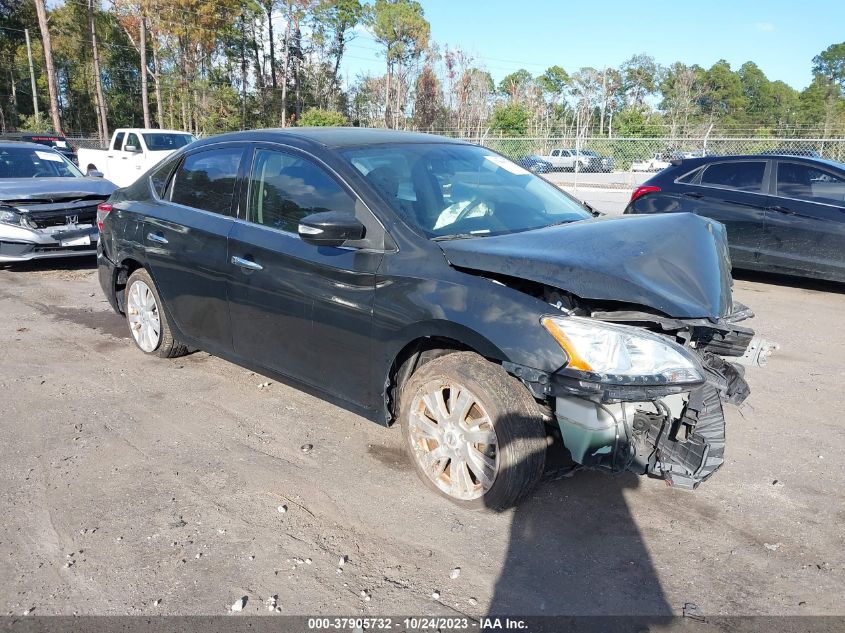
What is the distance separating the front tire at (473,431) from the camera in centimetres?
294

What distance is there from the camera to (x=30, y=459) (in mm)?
3680

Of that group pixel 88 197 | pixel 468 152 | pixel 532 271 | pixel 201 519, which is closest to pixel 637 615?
pixel 532 271

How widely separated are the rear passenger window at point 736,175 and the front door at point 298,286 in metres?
6.23

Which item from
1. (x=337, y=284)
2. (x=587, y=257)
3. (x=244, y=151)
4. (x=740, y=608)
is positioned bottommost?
(x=740, y=608)

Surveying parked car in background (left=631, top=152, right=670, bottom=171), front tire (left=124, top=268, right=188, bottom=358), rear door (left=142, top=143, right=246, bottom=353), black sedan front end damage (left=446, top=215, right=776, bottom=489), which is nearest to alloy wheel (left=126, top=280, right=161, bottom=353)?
front tire (left=124, top=268, right=188, bottom=358)

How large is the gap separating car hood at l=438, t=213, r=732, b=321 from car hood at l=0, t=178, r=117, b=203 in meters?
7.22

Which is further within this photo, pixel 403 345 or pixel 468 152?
pixel 468 152

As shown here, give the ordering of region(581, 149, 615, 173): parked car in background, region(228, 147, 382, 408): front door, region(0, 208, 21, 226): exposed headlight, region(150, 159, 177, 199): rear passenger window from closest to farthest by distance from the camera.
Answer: region(228, 147, 382, 408): front door → region(150, 159, 177, 199): rear passenger window → region(0, 208, 21, 226): exposed headlight → region(581, 149, 615, 173): parked car in background

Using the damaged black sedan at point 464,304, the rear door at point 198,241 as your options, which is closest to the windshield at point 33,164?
the rear door at point 198,241

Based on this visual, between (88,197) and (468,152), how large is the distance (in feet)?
21.3

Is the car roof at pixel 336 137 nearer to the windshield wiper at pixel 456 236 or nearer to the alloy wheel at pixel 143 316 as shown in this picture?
the windshield wiper at pixel 456 236

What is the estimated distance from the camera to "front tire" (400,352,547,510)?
2939 mm

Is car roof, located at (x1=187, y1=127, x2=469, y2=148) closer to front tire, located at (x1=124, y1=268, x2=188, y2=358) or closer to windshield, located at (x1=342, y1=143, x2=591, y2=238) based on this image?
windshield, located at (x1=342, y1=143, x2=591, y2=238)

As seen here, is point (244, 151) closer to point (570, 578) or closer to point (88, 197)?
point (570, 578)
